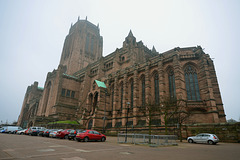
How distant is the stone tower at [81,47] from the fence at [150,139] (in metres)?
51.2

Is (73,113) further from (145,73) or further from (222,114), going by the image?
(222,114)

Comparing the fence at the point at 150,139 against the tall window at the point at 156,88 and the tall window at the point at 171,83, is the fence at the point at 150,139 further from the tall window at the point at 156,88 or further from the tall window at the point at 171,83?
the tall window at the point at 156,88

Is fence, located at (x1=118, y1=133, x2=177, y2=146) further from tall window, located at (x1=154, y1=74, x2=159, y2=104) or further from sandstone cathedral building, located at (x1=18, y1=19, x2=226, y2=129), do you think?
tall window, located at (x1=154, y1=74, x2=159, y2=104)

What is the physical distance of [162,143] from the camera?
40.5ft

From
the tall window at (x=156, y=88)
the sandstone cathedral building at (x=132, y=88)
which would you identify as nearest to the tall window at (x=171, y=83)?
the sandstone cathedral building at (x=132, y=88)

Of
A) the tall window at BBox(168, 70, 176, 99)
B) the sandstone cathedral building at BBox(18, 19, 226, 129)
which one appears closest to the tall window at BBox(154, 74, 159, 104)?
the sandstone cathedral building at BBox(18, 19, 226, 129)

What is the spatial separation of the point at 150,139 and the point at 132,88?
20.4 meters

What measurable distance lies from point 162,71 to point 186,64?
4378 millimetres

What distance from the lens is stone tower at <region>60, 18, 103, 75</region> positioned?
62.5 metres

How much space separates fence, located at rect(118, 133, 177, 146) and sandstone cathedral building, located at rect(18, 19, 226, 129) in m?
2.82

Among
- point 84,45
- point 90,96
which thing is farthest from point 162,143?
point 84,45

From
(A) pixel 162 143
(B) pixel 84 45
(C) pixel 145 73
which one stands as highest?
(B) pixel 84 45

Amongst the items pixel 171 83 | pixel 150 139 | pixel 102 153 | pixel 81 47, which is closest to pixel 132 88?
pixel 171 83

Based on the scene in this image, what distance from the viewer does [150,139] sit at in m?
12.6
